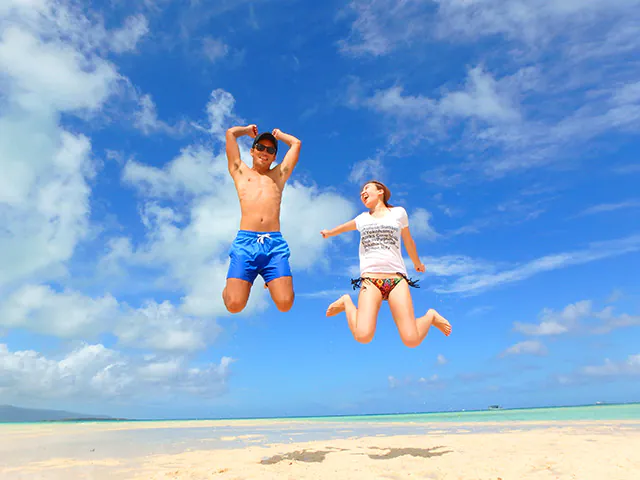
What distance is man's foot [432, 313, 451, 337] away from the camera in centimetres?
746

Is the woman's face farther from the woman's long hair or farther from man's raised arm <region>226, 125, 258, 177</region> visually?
man's raised arm <region>226, 125, 258, 177</region>

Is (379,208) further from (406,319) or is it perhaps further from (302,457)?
(302,457)

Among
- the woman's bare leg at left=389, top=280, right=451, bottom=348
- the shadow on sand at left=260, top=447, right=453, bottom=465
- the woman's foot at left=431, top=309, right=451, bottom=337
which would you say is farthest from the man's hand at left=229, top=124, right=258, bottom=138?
the shadow on sand at left=260, top=447, right=453, bottom=465

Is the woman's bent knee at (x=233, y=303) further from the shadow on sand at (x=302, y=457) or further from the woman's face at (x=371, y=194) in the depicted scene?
the shadow on sand at (x=302, y=457)

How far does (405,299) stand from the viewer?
717 centimetres

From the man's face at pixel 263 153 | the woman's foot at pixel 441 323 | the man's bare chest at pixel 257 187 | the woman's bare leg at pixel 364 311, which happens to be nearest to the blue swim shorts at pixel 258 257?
the man's bare chest at pixel 257 187

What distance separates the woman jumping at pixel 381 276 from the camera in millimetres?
7082

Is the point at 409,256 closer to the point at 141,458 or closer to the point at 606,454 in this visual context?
the point at 606,454

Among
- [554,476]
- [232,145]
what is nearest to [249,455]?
[554,476]

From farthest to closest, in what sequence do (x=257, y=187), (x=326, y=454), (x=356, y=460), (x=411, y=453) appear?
(x=326, y=454)
(x=411, y=453)
(x=356, y=460)
(x=257, y=187)

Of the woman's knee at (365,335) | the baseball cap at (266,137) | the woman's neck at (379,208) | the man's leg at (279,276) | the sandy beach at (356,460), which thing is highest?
the baseball cap at (266,137)

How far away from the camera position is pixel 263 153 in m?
7.82

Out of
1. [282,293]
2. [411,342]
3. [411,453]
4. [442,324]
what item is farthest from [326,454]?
[282,293]

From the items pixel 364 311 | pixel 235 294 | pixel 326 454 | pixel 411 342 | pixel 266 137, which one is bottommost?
pixel 326 454
